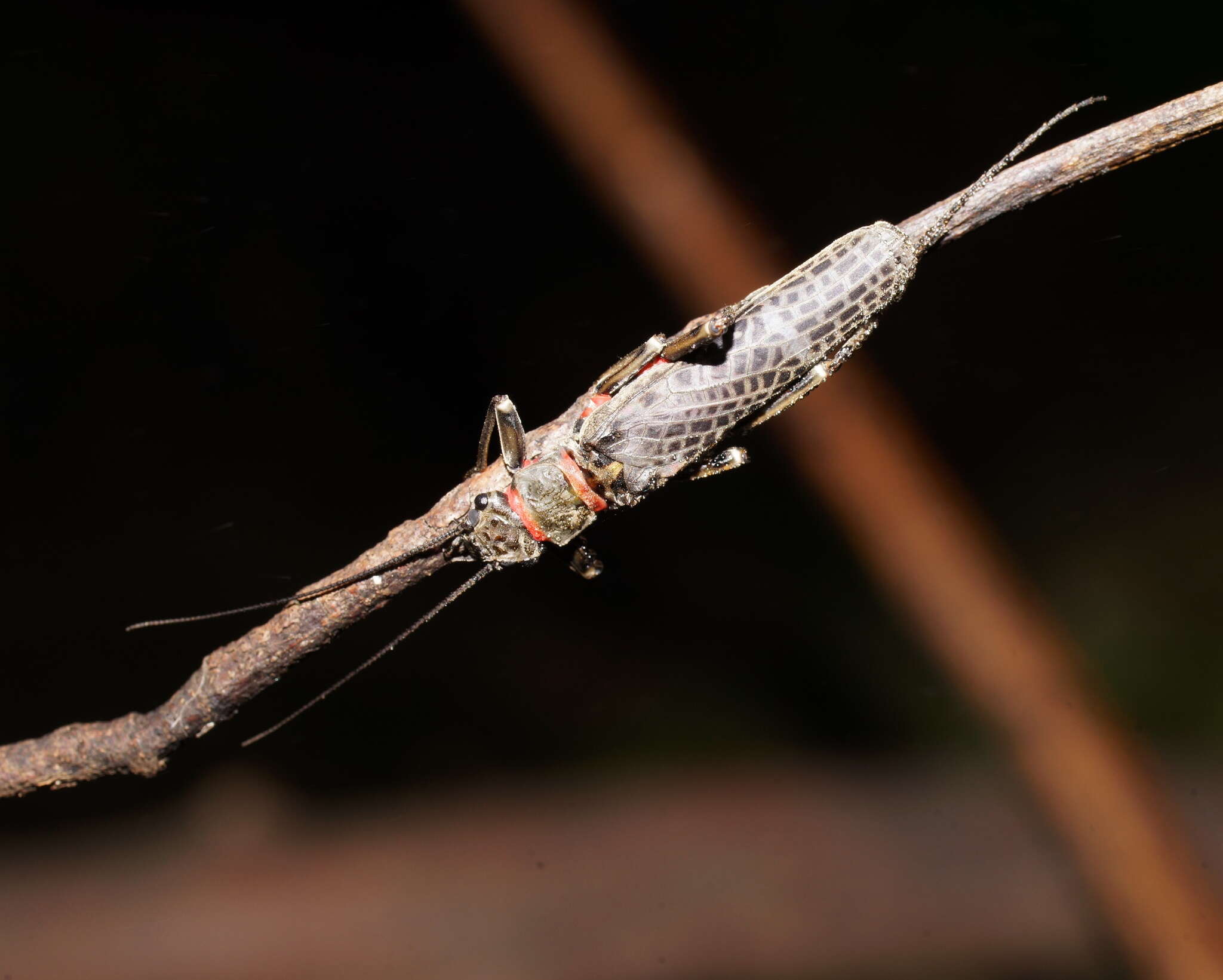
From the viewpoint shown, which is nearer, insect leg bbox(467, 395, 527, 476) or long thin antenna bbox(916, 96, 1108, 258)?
long thin antenna bbox(916, 96, 1108, 258)

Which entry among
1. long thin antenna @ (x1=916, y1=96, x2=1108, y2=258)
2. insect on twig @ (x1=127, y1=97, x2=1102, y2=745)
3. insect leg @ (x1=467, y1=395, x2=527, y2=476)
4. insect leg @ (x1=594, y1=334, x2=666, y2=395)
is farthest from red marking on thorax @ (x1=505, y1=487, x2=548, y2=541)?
long thin antenna @ (x1=916, y1=96, x2=1108, y2=258)

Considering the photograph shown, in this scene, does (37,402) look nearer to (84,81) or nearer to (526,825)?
(84,81)

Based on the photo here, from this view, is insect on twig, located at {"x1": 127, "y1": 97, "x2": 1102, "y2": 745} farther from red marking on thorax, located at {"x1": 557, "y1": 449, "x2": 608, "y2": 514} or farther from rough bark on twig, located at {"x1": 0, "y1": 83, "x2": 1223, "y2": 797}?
rough bark on twig, located at {"x1": 0, "y1": 83, "x2": 1223, "y2": 797}

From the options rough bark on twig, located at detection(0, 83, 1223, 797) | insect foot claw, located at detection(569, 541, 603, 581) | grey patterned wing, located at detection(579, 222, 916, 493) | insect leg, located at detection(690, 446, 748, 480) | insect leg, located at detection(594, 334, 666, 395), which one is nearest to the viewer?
rough bark on twig, located at detection(0, 83, 1223, 797)

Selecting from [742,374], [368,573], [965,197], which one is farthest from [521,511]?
[965,197]

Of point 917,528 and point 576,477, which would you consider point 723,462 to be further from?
point 917,528

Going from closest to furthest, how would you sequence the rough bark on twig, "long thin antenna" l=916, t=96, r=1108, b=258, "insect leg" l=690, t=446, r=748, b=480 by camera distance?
the rough bark on twig
"long thin antenna" l=916, t=96, r=1108, b=258
"insect leg" l=690, t=446, r=748, b=480

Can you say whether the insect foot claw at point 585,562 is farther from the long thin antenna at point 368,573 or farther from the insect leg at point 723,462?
the long thin antenna at point 368,573
